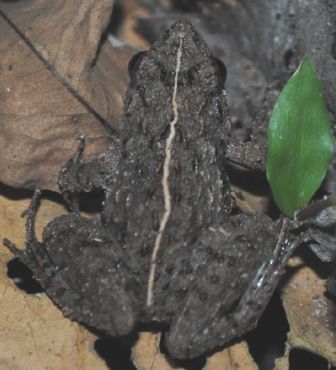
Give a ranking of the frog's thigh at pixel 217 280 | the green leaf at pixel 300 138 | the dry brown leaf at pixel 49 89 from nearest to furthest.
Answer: the green leaf at pixel 300 138 < the frog's thigh at pixel 217 280 < the dry brown leaf at pixel 49 89

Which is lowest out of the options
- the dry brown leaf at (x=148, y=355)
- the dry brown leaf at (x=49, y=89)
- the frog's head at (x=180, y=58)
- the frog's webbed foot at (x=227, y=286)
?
the dry brown leaf at (x=148, y=355)

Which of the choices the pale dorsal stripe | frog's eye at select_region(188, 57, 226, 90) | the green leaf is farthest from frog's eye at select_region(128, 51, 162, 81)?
the green leaf

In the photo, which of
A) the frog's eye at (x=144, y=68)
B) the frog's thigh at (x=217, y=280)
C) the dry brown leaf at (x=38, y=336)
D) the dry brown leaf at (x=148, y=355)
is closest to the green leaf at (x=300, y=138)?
the frog's thigh at (x=217, y=280)

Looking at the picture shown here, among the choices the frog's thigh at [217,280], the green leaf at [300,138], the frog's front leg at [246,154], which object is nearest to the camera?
the green leaf at [300,138]

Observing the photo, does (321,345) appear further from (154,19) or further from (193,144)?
(154,19)

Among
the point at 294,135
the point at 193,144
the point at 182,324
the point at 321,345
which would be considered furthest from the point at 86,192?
the point at 321,345

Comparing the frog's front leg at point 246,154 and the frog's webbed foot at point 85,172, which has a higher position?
the frog's front leg at point 246,154

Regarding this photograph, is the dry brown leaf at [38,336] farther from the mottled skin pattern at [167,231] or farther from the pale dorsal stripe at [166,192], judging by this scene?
the pale dorsal stripe at [166,192]
